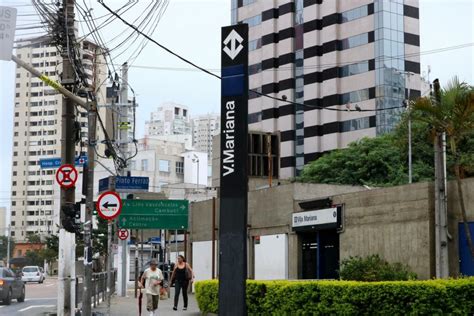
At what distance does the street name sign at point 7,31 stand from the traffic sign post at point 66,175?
15.6 feet

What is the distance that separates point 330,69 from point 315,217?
56545 millimetres

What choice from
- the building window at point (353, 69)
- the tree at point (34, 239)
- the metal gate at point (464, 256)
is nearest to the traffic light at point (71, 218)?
the metal gate at point (464, 256)

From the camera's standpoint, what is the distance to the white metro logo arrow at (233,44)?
1208 centimetres

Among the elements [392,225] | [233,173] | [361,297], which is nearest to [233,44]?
[233,173]

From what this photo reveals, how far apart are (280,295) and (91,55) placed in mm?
10099

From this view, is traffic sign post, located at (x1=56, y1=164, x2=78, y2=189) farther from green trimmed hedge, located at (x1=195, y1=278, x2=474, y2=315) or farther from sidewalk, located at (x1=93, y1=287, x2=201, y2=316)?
sidewalk, located at (x1=93, y1=287, x2=201, y2=316)

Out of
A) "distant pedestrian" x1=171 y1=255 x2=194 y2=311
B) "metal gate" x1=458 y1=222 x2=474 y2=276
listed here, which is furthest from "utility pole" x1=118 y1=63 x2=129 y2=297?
"metal gate" x1=458 y1=222 x2=474 y2=276

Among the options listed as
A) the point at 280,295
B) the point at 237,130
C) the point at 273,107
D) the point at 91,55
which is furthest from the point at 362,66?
the point at 237,130

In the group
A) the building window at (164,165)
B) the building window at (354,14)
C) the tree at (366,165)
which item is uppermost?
the building window at (354,14)

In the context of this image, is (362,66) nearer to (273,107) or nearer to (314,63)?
(314,63)

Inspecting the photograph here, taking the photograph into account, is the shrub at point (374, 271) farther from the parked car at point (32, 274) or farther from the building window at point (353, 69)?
the building window at point (353, 69)

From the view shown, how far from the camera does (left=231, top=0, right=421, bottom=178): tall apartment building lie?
75688mm

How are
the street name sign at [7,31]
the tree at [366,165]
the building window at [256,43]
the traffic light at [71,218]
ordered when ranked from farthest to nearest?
the building window at [256,43]
the tree at [366,165]
the traffic light at [71,218]
the street name sign at [7,31]

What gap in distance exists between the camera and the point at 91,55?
74.6 ft
